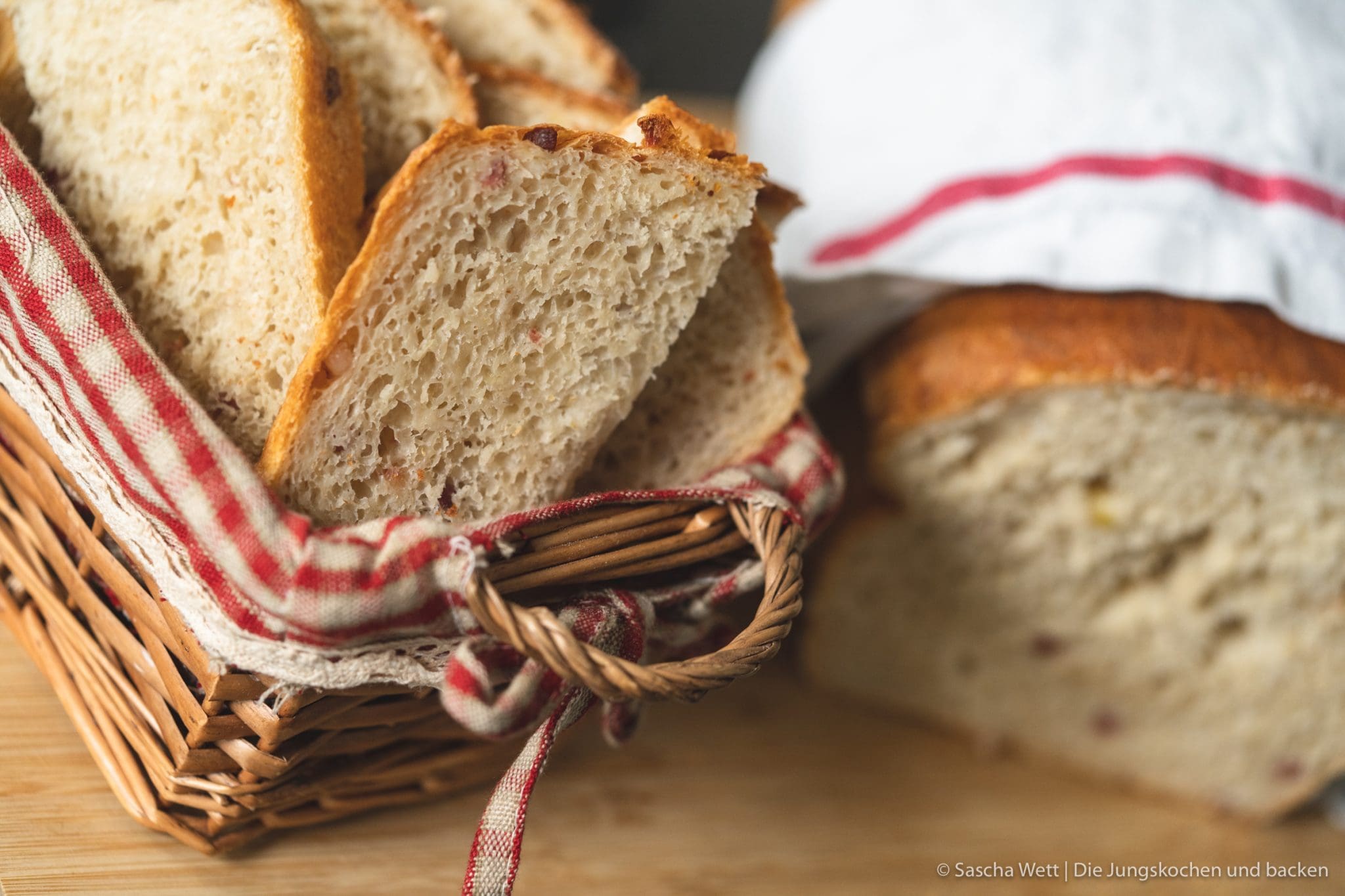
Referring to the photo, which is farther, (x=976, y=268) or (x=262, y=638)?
(x=976, y=268)

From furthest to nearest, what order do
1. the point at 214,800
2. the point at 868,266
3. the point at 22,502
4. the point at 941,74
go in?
the point at 941,74 → the point at 868,266 → the point at 22,502 → the point at 214,800

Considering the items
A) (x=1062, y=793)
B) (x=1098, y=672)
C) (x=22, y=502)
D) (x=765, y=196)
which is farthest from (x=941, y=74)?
(x=22, y=502)

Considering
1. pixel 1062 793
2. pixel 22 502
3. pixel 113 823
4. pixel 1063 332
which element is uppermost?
pixel 22 502

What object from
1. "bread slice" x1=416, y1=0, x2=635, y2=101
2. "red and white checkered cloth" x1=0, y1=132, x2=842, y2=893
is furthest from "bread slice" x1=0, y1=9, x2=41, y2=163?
"bread slice" x1=416, y1=0, x2=635, y2=101

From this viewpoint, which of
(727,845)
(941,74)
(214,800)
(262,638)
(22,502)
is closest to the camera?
(262,638)

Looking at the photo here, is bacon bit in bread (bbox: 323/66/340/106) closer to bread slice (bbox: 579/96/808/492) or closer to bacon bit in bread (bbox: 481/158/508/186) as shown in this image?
bacon bit in bread (bbox: 481/158/508/186)

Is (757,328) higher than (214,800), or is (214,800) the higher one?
(757,328)

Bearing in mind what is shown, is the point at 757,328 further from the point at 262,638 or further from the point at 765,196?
the point at 262,638

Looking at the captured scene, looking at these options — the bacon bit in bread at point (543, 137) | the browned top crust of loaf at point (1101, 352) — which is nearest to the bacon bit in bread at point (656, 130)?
the bacon bit in bread at point (543, 137)
